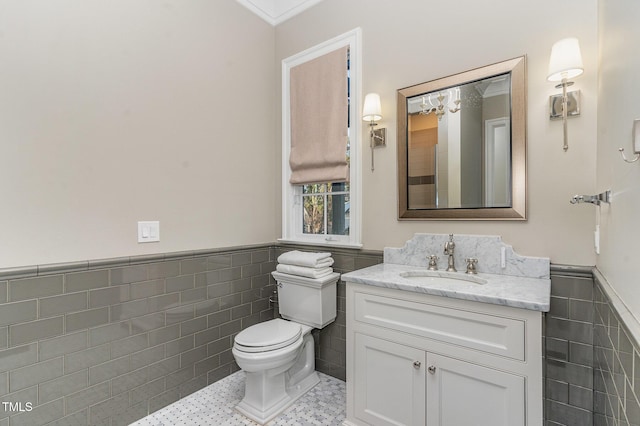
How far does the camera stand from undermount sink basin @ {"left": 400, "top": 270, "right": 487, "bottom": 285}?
1.67 metres

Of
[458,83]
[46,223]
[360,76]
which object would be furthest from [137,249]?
[458,83]

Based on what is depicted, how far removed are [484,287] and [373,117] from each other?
1228 millimetres

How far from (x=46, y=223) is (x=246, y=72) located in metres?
1.68

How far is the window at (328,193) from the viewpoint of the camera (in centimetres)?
221

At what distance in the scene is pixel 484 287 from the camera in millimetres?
1424

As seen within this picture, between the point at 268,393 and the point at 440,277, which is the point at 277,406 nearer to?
the point at 268,393

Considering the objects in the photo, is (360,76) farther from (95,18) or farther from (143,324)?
(143,324)

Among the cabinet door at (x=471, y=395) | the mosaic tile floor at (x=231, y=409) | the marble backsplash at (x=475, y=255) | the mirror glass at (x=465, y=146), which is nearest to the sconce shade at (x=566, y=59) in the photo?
the mirror glass at (x=465, y=146)

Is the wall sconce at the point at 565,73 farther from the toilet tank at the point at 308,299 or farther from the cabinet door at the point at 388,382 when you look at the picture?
the toilet tank at the point at 308,299

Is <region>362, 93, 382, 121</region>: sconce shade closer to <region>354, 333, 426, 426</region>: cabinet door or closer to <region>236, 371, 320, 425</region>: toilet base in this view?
<region>354, 333, 426, 426</region>: cabinet door

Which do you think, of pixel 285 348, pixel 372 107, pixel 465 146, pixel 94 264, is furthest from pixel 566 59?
pixel 94 264

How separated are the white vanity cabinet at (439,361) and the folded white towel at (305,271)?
1.48 feet

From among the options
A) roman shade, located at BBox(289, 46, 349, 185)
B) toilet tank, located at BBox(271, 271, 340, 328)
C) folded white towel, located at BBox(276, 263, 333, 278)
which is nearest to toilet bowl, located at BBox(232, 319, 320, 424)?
toilet tank, located at BBox(271, 271, 340, 328)

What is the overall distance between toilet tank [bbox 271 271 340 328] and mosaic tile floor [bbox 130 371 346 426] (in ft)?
1.51
